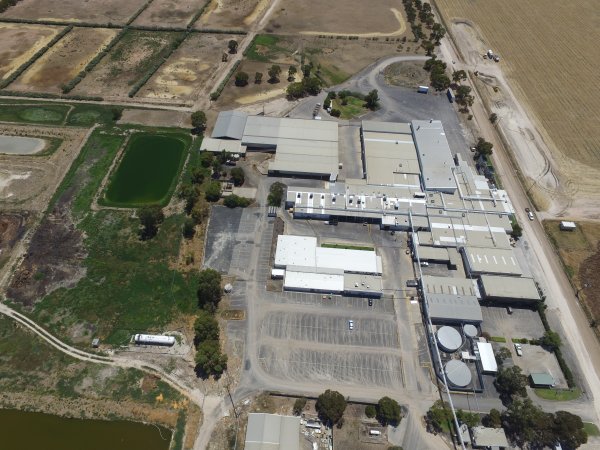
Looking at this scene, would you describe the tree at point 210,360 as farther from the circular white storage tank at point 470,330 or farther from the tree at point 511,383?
the tree at point 511,383

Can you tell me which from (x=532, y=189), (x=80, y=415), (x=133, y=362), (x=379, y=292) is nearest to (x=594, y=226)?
(x=532, y=189)

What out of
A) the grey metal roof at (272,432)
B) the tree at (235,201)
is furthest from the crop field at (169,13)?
the grey metal roof at (272,432)

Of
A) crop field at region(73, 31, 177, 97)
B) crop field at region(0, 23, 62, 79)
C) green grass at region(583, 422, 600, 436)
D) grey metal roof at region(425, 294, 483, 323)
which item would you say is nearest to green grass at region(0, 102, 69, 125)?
crop field at region(73, 31, 177, 97)

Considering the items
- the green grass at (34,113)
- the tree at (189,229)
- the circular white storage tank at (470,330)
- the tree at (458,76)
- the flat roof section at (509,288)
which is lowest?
the circular white storage tank at (470,330)

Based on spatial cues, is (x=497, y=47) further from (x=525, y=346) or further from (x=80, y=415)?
(x=80, y=415)

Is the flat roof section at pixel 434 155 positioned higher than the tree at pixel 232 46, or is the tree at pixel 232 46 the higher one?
the tree at pixel 232 46

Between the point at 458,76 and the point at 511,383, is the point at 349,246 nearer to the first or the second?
the point at 511,383

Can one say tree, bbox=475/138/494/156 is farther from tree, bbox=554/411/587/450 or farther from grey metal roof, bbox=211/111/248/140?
tree, bbox=554/411/587/450
